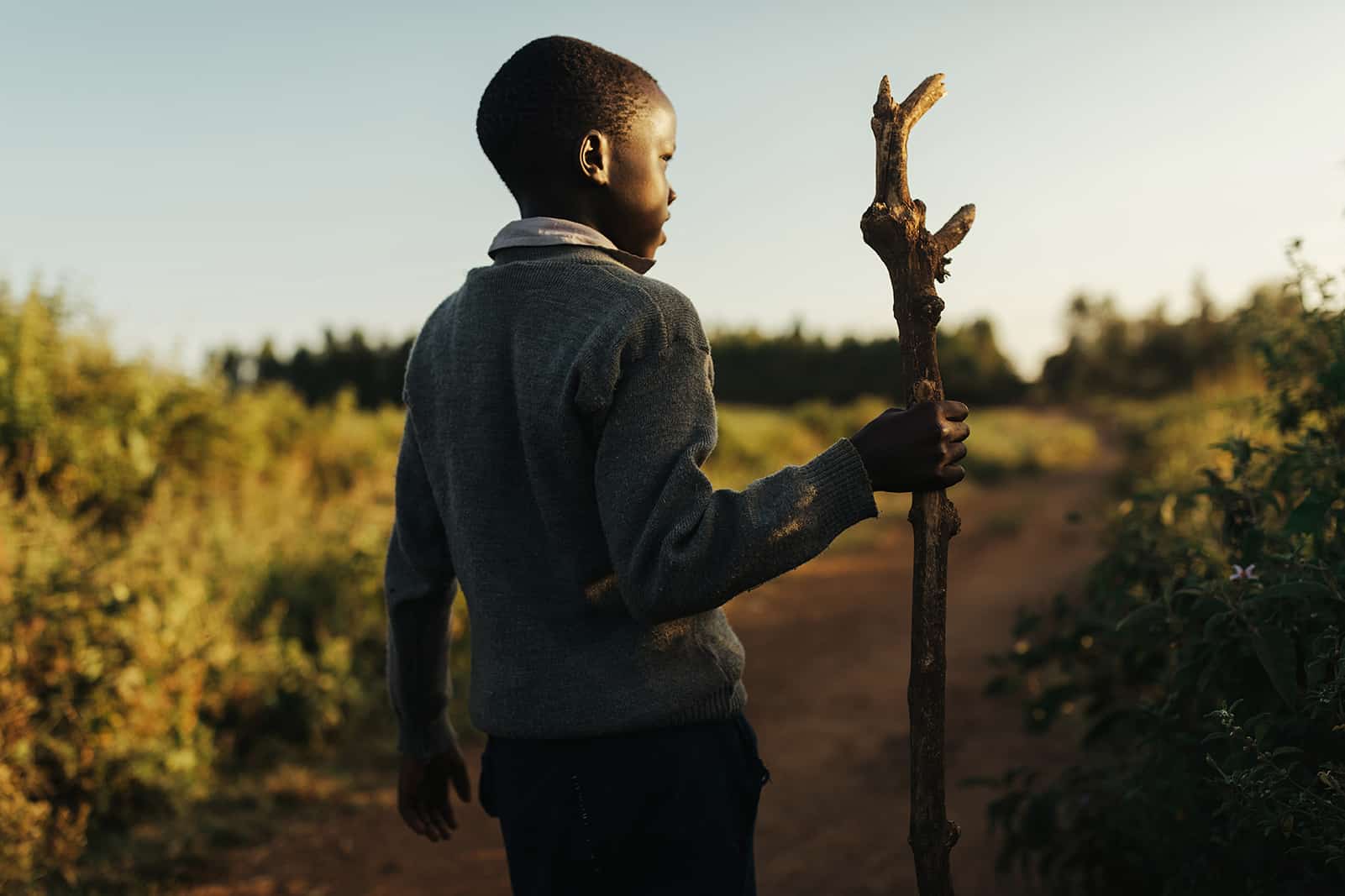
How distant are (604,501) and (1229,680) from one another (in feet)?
4.93

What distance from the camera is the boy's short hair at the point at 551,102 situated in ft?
5.06

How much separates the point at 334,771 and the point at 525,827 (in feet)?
11.5

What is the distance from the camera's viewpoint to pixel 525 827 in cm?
158

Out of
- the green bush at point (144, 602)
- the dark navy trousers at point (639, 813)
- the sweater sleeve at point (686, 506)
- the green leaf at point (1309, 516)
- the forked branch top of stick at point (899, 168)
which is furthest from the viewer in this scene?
the green bush at point (144, 602)

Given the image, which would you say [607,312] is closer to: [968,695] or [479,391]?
[479,391]

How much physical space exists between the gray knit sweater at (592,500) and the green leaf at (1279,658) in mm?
957

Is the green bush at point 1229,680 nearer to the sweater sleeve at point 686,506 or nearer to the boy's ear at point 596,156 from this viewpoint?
the sweater sleeve at point 686,506

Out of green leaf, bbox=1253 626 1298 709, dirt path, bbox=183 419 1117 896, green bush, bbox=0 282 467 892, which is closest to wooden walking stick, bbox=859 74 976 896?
green leaf, bbox=1253 626 1298 709

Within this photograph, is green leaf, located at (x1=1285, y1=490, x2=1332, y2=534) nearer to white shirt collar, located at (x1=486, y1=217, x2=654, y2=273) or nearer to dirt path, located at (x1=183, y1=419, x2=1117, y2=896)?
white shirt collar, located at (x1=486, y1=217, x2=654, y2=273)

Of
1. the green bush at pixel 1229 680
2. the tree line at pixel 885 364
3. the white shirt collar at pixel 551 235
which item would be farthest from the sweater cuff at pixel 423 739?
the tree line at pixel 885 364

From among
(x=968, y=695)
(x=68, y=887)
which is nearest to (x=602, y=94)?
(x=68, y=887)

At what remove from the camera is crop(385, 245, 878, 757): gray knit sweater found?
4.25ft

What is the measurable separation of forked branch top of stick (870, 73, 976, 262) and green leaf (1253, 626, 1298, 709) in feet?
3.07

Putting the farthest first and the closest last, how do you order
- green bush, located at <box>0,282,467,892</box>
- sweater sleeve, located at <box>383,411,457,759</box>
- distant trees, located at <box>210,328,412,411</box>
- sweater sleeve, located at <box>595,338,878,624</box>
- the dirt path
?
distant trees, located at <box>210,328,412,411</box> < green bush, located at <box>0,282,467,892</box> < the dirt path < sweater sleeve, located at <box>383,411,457,759</box> < sweater sleeve, located at <box>595,338,878,624</box>
